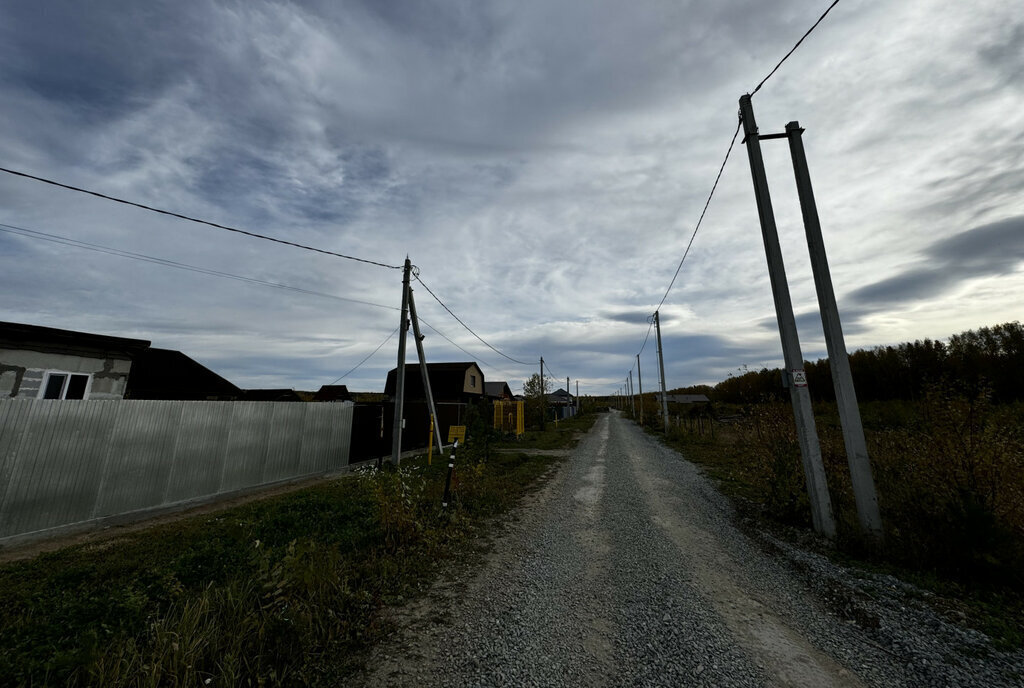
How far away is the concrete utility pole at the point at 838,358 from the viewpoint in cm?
516

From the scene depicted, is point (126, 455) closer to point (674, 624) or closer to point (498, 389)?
point (674, 624)

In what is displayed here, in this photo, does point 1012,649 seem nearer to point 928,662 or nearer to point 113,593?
point 928,662

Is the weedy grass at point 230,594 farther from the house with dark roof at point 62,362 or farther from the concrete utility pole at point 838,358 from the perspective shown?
the house with dark roof at point 62,362

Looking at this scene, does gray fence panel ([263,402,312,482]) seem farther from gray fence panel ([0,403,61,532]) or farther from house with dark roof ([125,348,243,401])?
house with dark roof ([125,348,243,401])

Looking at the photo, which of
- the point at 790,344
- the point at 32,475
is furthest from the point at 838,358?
the point at 32,475

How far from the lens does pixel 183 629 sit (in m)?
2.94

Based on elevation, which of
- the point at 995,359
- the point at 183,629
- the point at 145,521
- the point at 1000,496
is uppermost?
the point at 995,359

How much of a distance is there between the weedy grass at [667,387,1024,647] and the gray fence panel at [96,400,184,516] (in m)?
12.2

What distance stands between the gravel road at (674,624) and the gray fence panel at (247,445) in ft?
25.7

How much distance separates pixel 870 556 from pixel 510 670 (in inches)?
193

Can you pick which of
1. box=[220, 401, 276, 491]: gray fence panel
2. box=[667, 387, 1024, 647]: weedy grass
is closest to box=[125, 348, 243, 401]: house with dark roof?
box=[220, 401, 276, 491]: gray fence panel

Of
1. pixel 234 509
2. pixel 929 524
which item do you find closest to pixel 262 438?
pixel 234 509

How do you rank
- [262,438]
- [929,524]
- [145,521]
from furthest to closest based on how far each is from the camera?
1. [262,438]
2. [145,521]
3. [929,524]

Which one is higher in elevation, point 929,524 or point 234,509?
point 929,524
